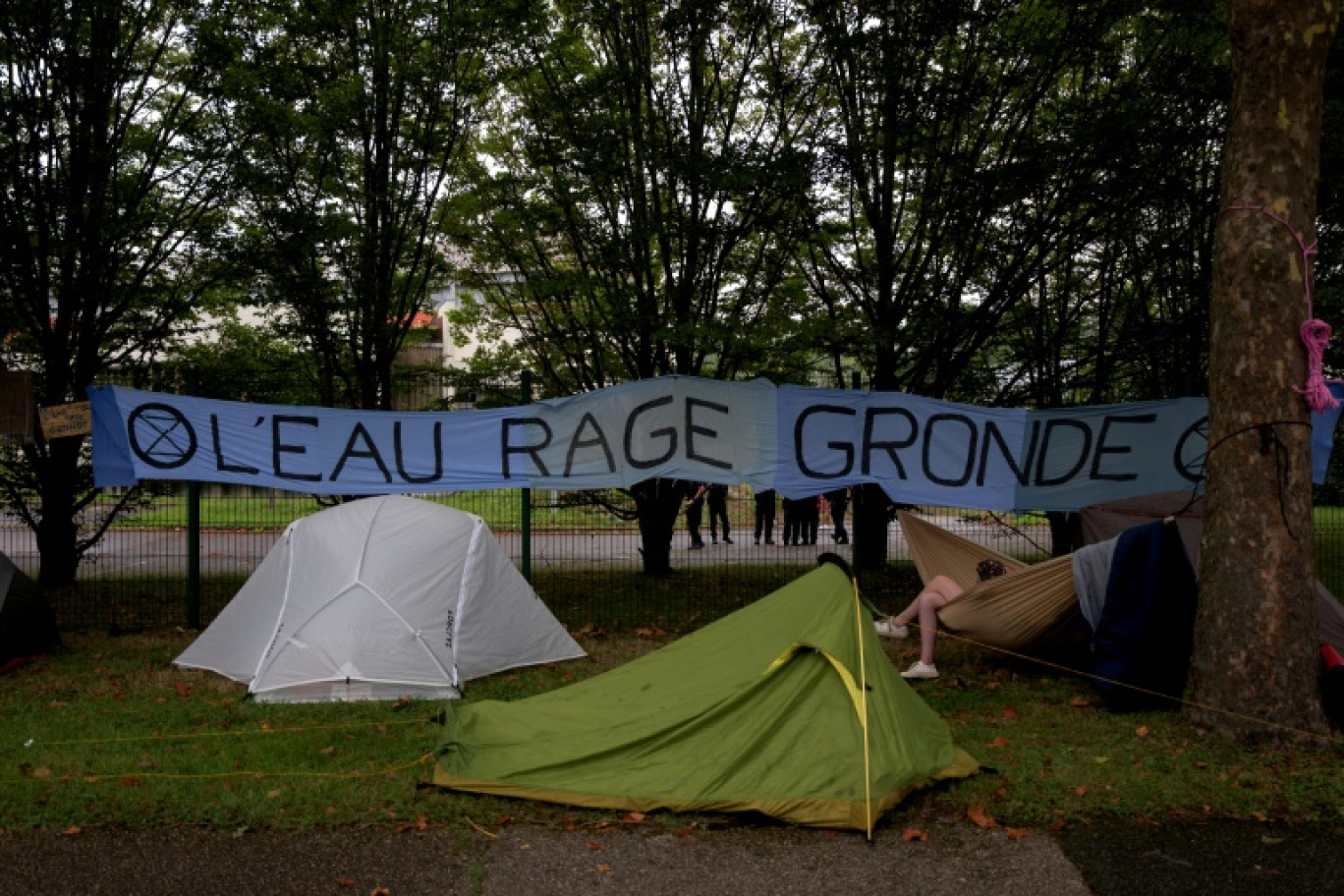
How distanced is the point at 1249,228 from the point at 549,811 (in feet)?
17.7

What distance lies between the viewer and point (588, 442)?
10188 millimetres

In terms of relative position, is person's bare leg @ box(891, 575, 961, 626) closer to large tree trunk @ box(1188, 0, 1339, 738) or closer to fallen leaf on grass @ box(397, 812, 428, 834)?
large tree trunk @ box(1188, 0, 1339, 738)

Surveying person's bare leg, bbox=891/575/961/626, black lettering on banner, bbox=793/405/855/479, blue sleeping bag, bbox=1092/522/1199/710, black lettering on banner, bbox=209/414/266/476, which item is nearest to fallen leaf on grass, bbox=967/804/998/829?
blue sleeping bag, bbox=1092/522/1199/710

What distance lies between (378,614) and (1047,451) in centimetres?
633

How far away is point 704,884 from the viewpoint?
462 centimetres

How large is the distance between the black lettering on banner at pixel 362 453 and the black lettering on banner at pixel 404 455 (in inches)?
5.3

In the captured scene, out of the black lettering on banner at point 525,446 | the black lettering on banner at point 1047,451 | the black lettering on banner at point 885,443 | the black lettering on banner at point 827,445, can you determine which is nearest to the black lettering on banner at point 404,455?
the black lettering on banner at point 525,446

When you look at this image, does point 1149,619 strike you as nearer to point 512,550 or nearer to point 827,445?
point 827,445

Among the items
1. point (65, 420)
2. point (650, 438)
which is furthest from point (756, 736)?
point (65, 420)

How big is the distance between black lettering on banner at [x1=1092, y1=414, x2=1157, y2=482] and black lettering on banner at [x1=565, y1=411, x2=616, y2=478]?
15.1 feet

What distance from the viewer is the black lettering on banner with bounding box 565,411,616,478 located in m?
10.1

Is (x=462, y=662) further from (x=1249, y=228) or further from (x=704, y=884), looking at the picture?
(x=1249, y=228)

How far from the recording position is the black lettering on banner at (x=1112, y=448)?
33.4 feet

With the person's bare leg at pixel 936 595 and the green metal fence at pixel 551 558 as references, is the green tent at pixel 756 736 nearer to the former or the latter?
the person's bare leg at pixel 936 595
